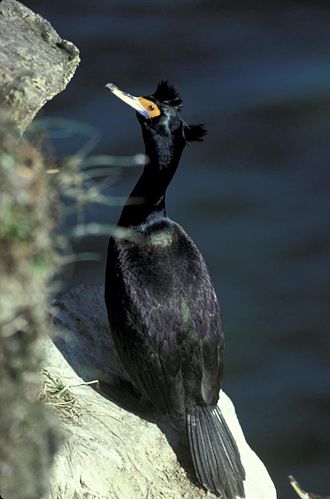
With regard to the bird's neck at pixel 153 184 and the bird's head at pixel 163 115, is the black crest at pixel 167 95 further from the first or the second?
the bird's neck at pixel 153 184

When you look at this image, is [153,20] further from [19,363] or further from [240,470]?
[19,363]

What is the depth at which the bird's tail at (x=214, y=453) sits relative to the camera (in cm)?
677

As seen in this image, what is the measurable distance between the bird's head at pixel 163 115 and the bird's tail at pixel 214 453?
158 centimetres

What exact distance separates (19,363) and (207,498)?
2.31m

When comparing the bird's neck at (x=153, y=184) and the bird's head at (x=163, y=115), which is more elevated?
the bird's head at (x=163, y=115)

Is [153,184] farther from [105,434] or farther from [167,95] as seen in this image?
[105,434]

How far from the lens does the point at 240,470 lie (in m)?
6.95

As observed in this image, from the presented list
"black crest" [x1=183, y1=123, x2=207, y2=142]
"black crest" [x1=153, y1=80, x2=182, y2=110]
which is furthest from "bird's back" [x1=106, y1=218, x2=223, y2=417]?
"black crest" [x1=153, y1=80, x2=182, y2=110]

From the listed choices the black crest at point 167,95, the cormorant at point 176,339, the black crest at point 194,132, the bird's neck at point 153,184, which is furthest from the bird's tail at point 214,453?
the black crest at point 167,95

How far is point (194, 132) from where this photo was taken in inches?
291

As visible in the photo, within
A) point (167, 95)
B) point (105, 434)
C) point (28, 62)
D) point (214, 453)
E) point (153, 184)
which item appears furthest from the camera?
point (153, 184)

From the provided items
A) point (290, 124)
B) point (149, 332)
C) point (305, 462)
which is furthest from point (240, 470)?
point (290, 124)

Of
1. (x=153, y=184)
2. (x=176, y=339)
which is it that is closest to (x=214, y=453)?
(x=176, y=339)

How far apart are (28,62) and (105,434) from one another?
1897 millimetres
